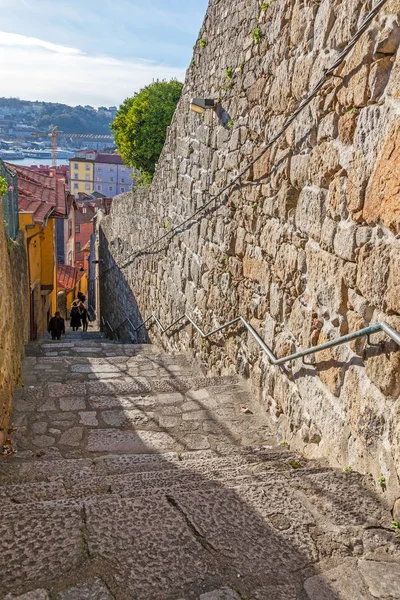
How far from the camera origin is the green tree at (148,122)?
13469mm

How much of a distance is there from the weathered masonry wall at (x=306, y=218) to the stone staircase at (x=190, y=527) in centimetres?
29

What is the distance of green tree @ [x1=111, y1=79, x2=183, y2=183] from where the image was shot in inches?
530

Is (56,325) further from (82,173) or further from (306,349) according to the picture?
(82,173)

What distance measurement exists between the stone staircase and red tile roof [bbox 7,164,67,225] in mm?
7160

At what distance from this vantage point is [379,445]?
7.45ft

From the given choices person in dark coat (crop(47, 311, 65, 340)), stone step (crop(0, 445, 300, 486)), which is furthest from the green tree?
stone step (crop(0, 445, 300, 486))

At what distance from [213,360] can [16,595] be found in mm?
3961

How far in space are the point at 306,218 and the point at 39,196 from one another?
983 centimetres

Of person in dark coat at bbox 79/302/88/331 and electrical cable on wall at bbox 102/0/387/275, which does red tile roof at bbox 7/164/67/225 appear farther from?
electrical cable on wall at bbox 102/0/387/275

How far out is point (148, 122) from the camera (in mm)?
13461

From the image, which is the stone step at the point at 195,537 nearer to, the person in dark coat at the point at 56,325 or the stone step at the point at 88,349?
the stone step at the point at 88,349

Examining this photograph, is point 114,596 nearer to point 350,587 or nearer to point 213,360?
point 350,587

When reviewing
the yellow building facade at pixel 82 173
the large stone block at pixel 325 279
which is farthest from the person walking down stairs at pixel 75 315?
the yellow building facade at pixel 82 173

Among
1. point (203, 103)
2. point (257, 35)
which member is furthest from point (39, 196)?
point (257, 35)
